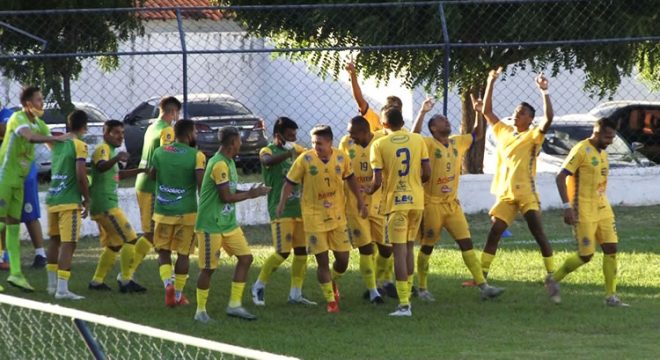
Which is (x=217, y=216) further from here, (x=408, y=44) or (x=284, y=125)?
(x=408, y=44)

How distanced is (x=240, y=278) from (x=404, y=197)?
1572 mm

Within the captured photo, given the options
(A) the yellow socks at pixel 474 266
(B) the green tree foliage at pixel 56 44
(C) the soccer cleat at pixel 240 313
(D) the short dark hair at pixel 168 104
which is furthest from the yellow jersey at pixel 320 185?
(B) the green tree foliage at pixel 56 44

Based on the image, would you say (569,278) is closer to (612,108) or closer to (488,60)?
(488,60)

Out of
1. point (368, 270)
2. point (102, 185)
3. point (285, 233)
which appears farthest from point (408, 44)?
point (102, 185)

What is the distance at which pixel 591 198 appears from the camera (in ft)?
37.9

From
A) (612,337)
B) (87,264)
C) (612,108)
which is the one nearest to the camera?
(612,337)

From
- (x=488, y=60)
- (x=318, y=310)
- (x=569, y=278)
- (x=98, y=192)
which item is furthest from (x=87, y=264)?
(x=488, y=60)

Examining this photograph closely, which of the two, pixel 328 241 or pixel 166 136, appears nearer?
pixel 328 241

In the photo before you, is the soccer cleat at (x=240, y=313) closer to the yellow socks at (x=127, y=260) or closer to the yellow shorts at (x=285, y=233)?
the yellow shorts at (x=285, y=233)

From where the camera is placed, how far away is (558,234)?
1633 cm

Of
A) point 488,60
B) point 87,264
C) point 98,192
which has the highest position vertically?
point 488,60

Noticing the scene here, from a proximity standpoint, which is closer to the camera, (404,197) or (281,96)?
(404,197)

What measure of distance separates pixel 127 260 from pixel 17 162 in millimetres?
1396

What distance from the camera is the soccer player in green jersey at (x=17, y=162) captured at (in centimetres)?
1237
